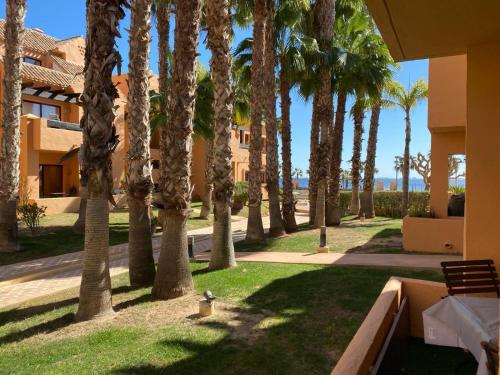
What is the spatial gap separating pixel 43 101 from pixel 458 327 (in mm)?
25763

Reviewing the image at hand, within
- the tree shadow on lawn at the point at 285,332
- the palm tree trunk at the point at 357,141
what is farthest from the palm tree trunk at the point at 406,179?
the tree shadow on lawn at the point at 285,332

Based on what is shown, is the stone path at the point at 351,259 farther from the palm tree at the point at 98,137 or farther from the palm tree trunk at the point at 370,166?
the palm tree trunk at the point at 370,166

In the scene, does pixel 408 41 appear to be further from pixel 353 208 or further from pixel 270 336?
pixel 353 208

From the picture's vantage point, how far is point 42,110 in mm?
24609

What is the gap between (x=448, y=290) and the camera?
517 cm

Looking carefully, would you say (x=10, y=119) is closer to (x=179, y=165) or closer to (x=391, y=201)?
(x=179, y=165)

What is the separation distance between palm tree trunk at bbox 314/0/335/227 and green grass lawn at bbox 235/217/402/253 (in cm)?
149

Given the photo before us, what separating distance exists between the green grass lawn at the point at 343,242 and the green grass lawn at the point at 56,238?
614cm

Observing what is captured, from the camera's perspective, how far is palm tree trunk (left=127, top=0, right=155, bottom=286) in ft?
30.5

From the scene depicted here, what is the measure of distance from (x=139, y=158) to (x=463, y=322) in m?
7.48

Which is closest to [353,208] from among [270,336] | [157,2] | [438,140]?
[438,140]

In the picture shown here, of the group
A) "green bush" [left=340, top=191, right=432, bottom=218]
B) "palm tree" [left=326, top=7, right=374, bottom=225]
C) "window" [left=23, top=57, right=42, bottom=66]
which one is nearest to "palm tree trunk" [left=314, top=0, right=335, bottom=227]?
"palm tree" [left=326, top=7, right=374, bottom=225]

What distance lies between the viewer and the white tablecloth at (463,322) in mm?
3906

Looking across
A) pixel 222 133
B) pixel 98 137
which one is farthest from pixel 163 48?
pixel 98 137
